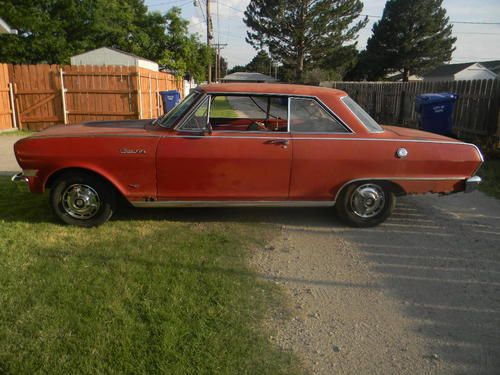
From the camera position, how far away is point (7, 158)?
9.06 meters

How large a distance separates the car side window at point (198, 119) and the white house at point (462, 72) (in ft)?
181

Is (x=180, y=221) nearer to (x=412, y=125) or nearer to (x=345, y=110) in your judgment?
(x=345, y=110)

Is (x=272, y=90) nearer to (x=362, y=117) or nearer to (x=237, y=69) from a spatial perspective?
(x=362, y=117)

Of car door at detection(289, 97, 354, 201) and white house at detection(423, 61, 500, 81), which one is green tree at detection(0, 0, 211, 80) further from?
white house at detection(423, 61, 500, 81)

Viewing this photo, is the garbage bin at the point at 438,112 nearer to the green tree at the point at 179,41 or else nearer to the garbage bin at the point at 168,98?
the garbage bin at the point at 168,98

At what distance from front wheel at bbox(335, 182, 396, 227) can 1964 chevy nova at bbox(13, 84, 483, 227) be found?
12 millimetres

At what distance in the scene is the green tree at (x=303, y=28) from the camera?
3994 cm

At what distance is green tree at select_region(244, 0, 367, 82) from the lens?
131 feet

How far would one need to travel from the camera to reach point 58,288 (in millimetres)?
3449

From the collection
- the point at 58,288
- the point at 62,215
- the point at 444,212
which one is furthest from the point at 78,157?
the point at 444,212

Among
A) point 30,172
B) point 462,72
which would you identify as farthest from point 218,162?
point 462,72

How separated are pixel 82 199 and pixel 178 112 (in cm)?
146

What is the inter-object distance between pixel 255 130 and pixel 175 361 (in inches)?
120

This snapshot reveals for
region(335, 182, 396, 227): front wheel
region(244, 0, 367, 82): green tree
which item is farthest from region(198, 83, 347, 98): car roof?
region(244, 0, 367, 82): green tree
